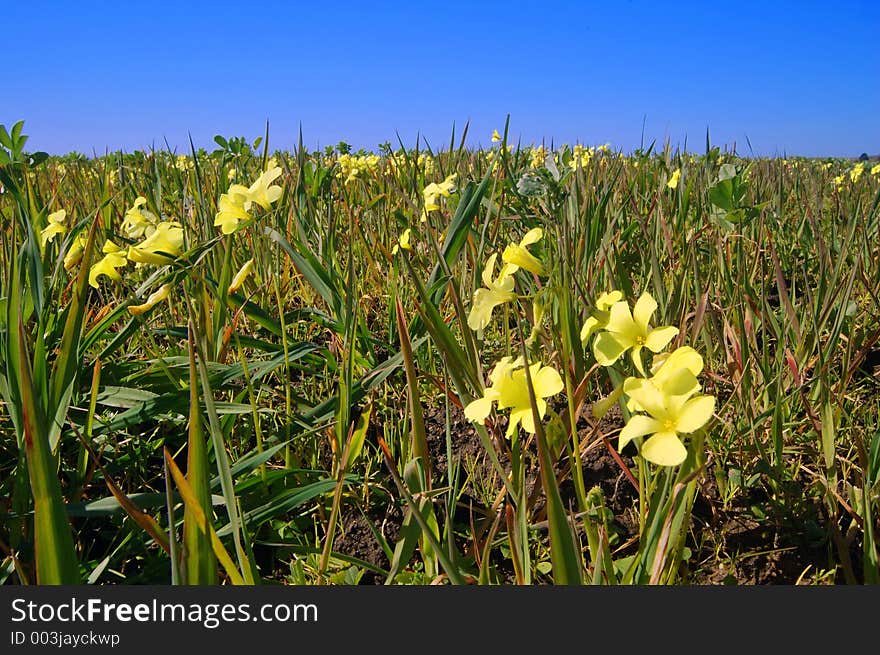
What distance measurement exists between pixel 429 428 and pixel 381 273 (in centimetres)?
82

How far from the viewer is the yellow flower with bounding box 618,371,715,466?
0.71 m

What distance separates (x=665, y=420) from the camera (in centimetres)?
77

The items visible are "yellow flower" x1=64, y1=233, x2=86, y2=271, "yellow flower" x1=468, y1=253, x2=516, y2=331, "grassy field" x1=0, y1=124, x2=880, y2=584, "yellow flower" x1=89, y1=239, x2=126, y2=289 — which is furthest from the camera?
"yellow flower" x1=64, y1=233, x2=86, y2=271

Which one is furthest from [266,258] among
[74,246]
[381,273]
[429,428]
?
[429,428]

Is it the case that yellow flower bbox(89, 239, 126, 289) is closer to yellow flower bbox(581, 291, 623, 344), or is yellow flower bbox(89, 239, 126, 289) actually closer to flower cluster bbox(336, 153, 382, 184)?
yellow flower bbox(581, 291, 623, 344)

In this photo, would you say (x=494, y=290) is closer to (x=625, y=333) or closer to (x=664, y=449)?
(x=625, y=333)

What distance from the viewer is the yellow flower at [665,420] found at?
715 mm

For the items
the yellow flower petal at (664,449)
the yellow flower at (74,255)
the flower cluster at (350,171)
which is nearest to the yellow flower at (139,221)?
the yellow flower at (74,255)

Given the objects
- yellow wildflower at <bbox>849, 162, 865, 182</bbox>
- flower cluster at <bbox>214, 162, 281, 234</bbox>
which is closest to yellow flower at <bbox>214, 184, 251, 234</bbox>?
flower cluster at <bbox>214, 162, 281, 234</bbox>

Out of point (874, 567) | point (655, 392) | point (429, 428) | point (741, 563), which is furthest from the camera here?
point (429, 428)

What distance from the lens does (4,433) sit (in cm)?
138

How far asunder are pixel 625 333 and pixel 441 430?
0.66m

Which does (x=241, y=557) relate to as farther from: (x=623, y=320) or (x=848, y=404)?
(x=848, y=404)

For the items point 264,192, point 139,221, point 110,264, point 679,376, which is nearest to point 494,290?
point 679,376
